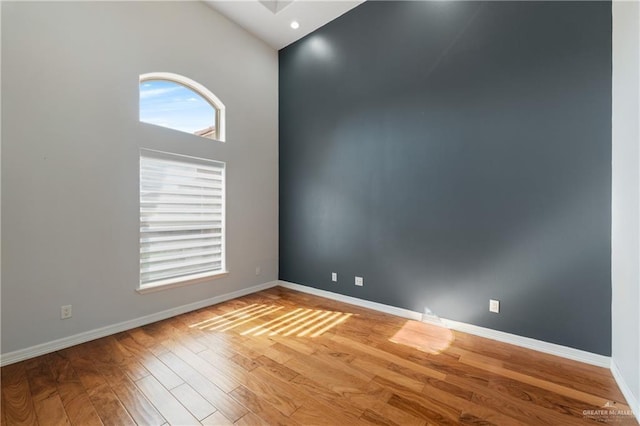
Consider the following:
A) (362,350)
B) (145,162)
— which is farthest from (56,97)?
(362,350)

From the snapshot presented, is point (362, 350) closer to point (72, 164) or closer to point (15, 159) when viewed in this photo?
point (72, 164)

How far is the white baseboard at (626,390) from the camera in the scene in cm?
154

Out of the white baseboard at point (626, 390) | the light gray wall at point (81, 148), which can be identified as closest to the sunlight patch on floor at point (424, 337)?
the white baseboard at point (626, 390)

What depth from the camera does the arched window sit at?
2.84 metres

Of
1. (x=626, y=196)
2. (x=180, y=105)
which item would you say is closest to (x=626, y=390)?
(x=626, y=196)

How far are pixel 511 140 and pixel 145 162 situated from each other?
3647 mm

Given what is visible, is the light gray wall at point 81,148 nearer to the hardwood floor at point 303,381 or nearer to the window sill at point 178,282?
the window sill at point 178,282

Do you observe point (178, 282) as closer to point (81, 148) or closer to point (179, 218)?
point (179, 218)

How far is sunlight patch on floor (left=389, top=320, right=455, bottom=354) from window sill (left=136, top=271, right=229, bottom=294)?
7.37ft

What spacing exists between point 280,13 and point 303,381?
4.15 m

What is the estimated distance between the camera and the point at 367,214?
329cm

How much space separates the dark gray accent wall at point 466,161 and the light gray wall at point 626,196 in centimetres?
11

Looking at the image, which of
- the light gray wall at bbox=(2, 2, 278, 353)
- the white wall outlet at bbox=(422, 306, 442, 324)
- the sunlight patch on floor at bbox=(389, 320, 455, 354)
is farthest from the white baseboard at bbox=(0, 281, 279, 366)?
the white wall outlet at bbox=(422, 306, 442, 324)

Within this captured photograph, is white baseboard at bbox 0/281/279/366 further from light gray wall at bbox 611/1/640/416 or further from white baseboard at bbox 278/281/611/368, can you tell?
light gray wall at bbox 611/1/640/416
